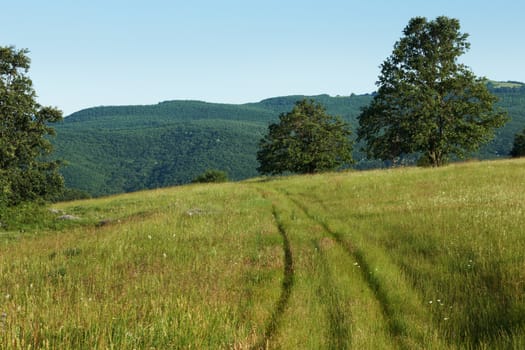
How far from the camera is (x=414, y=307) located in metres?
5.74

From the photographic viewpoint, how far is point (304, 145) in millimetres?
51031

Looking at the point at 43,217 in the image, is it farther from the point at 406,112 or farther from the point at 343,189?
the point at 406,112

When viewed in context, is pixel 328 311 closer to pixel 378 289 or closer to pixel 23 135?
pixel 378 289

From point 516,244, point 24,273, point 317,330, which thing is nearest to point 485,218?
point 516,244

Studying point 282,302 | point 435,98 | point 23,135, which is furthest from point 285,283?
point 435,98

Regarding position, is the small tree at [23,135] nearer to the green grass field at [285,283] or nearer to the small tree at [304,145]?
the green grass field at [285,283]

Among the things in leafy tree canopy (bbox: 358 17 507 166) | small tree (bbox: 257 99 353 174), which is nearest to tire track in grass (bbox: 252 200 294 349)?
leafy tree canopy (bbox: 358 17 507 166)

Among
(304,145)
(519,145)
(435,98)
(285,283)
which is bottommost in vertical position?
(519,145)

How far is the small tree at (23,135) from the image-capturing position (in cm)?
2397

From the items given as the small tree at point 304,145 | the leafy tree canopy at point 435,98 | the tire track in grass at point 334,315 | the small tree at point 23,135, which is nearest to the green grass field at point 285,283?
the tire track in grass at point 334,315

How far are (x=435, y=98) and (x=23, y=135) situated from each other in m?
33.6

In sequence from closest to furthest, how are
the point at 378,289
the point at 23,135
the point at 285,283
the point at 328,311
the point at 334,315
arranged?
the point at 334,315 < the point at 328,311 < the point at 378,289 < the point at 285,283 < the point at 23,135

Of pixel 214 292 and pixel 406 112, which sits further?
pixel 406 112

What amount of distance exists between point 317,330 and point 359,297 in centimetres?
127
